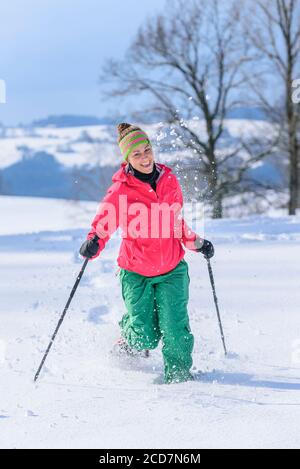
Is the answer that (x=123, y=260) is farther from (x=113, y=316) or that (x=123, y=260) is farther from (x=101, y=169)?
(x=101, y=169)

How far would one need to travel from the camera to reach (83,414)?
117 inches

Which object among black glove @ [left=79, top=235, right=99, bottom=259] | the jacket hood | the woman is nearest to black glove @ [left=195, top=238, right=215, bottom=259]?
the woman

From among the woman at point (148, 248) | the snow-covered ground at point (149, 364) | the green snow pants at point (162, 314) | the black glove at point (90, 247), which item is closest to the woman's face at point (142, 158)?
the woman at point (148, 248)

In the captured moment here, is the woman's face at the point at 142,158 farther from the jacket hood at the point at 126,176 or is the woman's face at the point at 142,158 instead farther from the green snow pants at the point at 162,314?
the green snow pants at the point at 162,314

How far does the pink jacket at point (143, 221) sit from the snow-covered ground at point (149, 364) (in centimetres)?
72

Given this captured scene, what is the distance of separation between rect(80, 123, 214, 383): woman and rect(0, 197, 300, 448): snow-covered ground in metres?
0.25

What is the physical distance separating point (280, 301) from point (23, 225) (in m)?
16.1

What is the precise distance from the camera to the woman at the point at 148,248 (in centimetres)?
366

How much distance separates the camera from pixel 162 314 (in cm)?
374

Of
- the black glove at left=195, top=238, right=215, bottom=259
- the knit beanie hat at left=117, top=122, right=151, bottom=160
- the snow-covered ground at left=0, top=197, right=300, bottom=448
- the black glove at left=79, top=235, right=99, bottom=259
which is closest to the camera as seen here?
the snow-covered ground at left=0, top=197, right=300, bottom=448

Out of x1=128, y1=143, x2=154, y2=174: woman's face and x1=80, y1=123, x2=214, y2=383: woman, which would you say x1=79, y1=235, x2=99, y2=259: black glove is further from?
x1=128, y1=143, x2=154, y2=174: woman's face

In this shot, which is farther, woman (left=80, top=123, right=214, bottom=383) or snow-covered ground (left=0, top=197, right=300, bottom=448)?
woman (left=80, top=123, right=214, bottom=383)

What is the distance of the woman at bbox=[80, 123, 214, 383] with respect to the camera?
3660 millimetres

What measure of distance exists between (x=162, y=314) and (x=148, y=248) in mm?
417
